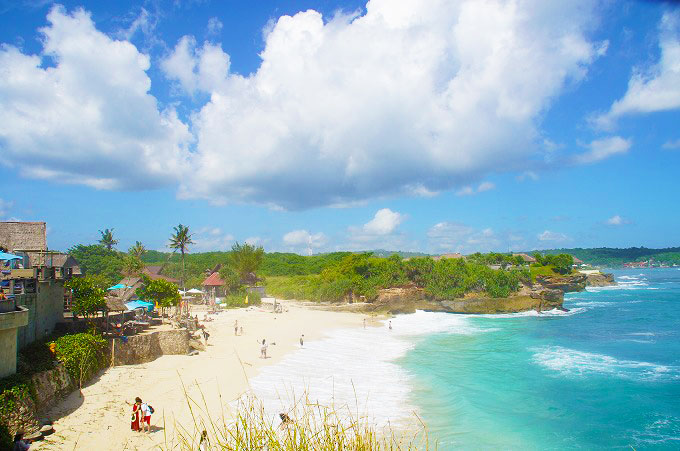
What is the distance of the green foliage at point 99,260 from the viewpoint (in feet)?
190

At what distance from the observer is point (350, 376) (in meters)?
22.2

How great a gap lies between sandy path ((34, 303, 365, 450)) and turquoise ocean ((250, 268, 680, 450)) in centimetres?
154

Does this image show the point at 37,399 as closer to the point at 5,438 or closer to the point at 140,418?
the point at 5,438

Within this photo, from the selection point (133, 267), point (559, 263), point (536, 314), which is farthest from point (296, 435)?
point (559, 263)

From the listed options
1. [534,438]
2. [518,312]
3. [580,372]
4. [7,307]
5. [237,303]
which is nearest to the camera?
[7,307]

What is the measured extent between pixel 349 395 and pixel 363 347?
484 inches

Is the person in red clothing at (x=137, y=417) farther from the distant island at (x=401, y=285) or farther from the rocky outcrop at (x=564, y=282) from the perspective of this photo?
the rocky outcrop at (x=564, y=282)

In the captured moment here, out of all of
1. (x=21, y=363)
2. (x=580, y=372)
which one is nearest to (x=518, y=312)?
(x=580, y=372)

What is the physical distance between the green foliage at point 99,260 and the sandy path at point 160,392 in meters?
33.7

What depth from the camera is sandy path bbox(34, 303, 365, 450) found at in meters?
13.1

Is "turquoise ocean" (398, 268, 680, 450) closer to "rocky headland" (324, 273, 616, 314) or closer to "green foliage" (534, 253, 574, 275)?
"rocky headland" (324, 273, 616, 314)

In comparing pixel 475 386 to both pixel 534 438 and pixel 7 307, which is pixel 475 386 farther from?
pixel 7 307

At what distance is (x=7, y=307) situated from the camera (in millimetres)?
13188

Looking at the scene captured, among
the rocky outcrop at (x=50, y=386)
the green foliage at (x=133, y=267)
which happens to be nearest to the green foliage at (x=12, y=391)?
the rocky outcrop at (x=50, y=386)
